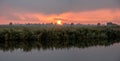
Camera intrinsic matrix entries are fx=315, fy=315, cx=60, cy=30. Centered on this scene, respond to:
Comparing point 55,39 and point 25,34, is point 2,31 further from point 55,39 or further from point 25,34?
point 55,39

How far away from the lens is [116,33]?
108 feet

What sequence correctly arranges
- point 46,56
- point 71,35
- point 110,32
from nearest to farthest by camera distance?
point 46,56
point 71,35
point 110,32

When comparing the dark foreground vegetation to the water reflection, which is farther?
the dark foreground vegetation

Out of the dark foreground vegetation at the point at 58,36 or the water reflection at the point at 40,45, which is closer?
the water reflection at the point at 40,45

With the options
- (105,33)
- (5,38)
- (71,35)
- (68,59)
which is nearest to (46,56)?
(68,59)

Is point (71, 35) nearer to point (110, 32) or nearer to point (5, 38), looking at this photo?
point (110, 32)

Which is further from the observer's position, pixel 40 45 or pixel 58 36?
pixel 58 36

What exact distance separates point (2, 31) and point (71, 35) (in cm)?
669

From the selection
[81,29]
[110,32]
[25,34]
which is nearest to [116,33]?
[110,32]

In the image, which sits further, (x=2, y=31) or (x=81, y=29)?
(x=81, y=29)

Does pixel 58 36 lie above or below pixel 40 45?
above

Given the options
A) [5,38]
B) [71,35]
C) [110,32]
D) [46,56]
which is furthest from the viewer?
[110,32]

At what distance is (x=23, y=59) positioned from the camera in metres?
16.6

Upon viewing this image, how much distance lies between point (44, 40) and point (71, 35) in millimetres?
3287
